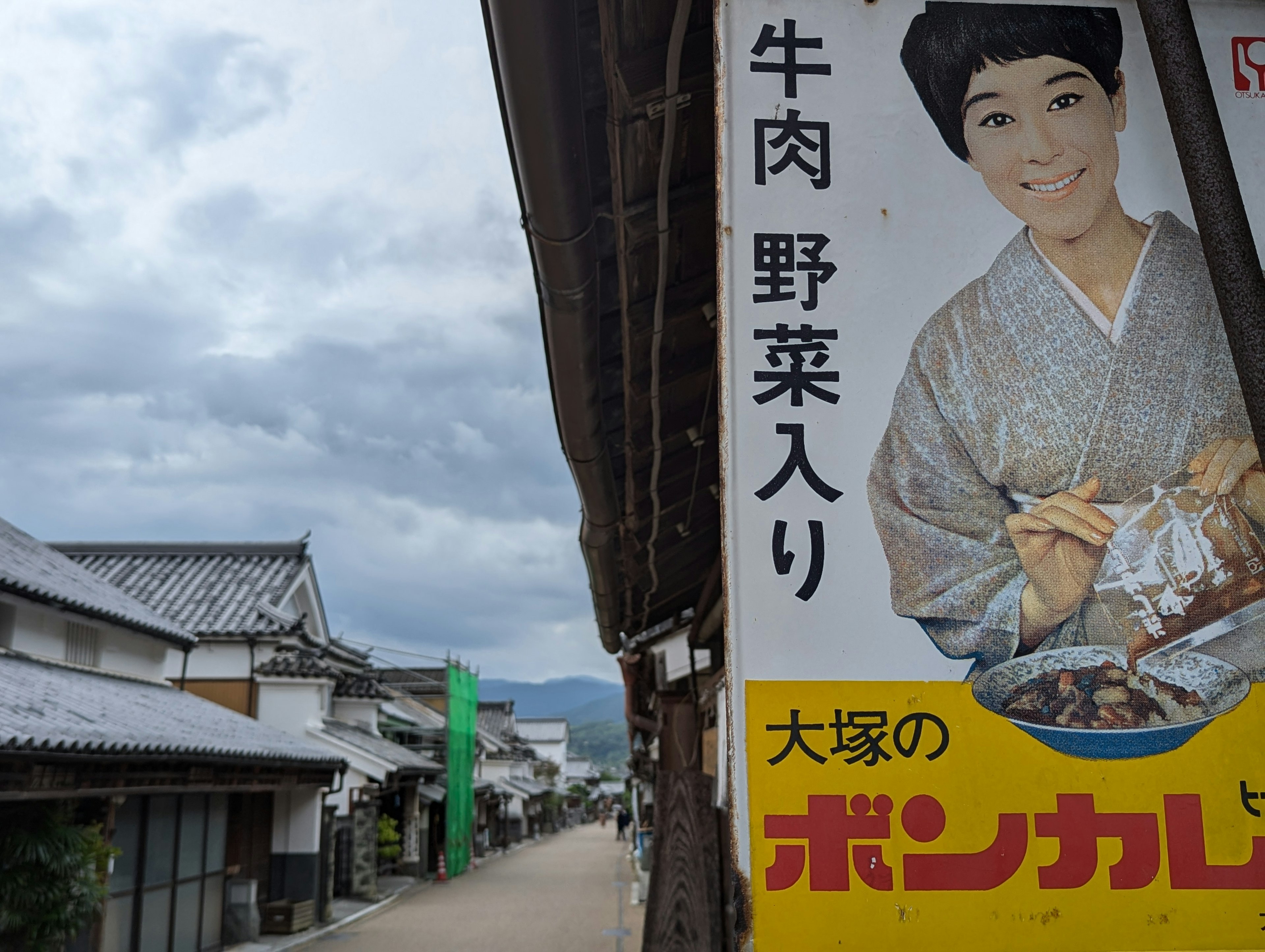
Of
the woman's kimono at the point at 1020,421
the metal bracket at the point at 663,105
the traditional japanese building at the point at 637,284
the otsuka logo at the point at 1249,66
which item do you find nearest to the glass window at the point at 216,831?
the traditional japanese building at the point at 637,284

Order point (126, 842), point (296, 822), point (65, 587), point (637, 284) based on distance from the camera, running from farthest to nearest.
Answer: point (296, 822), point (65, 587), point (126, 842), point (637, 284)

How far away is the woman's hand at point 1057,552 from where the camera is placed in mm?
2693

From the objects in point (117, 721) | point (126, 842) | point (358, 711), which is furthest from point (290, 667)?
point (117, 721)

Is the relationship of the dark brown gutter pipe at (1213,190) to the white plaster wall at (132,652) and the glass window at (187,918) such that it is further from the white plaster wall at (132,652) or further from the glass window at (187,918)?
the white plaster wall at (132,652)

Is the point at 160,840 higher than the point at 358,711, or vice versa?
the point at 358,711

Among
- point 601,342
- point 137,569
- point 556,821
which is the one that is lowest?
point 556,821

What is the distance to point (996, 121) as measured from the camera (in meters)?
3.02

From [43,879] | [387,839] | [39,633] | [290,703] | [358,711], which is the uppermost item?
[39,633]

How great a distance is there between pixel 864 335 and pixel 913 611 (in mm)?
819

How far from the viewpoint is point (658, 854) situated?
231 inches

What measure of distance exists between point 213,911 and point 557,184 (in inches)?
691

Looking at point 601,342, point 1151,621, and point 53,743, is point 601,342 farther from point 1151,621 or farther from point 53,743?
point 53,743

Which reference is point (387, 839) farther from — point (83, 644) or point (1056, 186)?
point (1056, 186)

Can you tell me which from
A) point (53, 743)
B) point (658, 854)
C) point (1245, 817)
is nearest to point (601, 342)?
point (658, 854)
